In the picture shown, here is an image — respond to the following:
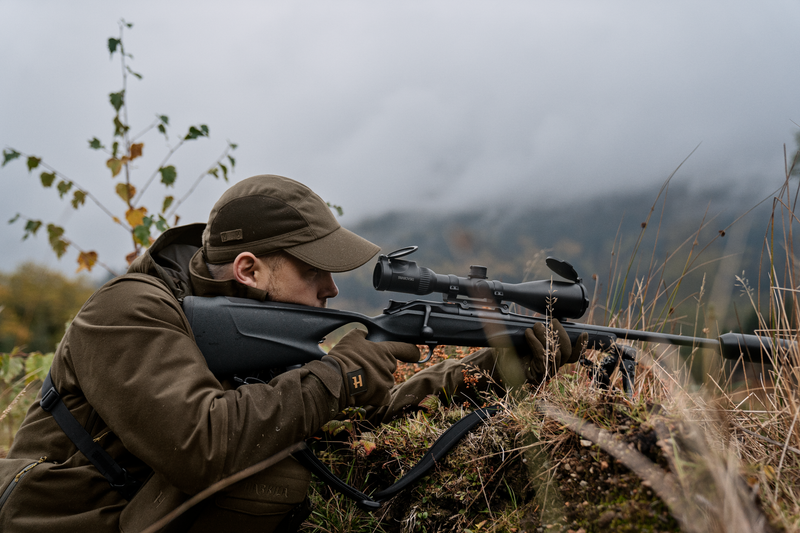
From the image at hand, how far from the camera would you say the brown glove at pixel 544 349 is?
117 inches

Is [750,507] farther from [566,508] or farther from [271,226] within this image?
[271,226]

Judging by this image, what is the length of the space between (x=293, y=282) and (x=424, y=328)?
78 cm

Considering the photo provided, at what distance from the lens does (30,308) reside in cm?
2984

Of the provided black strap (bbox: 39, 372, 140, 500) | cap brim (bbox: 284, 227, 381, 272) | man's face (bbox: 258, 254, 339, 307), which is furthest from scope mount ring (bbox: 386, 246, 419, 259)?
black strap (bbox: 39, 372, 140, 500)

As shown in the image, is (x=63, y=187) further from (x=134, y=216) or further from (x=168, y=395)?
(x=168, y=395)

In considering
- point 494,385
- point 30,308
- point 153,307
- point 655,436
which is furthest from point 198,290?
point 30,308

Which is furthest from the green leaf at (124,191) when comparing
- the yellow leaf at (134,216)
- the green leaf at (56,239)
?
the green leaf at (56,239)

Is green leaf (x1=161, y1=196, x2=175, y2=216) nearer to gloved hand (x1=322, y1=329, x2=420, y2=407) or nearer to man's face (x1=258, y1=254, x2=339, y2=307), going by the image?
man's face (x1=258, y1=254, x2=339, y2=307)

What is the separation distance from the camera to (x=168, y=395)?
2.06m

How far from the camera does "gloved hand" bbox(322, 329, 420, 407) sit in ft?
8.35

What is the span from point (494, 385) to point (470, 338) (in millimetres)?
497

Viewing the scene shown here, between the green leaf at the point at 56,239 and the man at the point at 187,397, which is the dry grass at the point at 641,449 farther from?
the green leaf at the point at 56,239

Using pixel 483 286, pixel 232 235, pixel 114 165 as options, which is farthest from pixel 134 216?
pixel 483 286

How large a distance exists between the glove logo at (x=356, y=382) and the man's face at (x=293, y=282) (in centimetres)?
48
